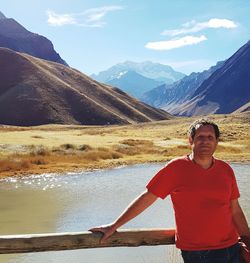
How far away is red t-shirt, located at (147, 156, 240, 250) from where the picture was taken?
6.47 metres

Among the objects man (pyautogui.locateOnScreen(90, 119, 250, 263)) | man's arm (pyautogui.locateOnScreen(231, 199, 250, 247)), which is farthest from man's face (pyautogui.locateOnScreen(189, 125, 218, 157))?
man's arm (pyautogui.locateOnScreen(231, 199, 250, 247))

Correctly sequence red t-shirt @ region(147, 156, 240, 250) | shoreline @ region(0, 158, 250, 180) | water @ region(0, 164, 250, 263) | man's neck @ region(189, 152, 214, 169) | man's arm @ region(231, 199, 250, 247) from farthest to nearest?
1. shoreline @ region(0, 158, 250, 180)
2. water @ region(0, 164, 250, 263)
3. man's arm @ region(231, 199, 250, 247)
4. man's neck @ region(189, 152, 214, 169)
5. red t-shirt @ region(147, 156, 240, 250)

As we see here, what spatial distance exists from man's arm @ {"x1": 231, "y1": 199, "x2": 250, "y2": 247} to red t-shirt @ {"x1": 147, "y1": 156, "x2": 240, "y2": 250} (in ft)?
1.03

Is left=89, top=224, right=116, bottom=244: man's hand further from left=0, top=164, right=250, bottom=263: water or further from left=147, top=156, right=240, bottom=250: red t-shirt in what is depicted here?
left=0, top=164, right=250, bottom=263: water

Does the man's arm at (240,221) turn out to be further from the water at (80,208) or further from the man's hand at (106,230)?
the water at (80,208)

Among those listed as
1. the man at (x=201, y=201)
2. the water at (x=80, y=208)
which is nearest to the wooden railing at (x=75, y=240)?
the man at (x=201, y=201)

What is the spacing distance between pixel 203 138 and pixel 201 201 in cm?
88

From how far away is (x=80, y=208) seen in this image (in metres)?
24.4

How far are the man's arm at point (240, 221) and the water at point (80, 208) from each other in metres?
5.95

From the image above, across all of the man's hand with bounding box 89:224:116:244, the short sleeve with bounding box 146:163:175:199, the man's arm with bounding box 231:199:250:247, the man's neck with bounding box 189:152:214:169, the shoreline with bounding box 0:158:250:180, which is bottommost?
the shoreline with bounding box 0:158:250:180

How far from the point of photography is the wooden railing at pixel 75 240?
739 centimetres

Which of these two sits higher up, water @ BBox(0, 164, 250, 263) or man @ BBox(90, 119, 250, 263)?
man @ BBox(90, 119, 250, 263)

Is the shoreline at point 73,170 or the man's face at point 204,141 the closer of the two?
the man's face at point 204,141

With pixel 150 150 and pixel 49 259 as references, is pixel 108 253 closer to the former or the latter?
pixel 49 259
